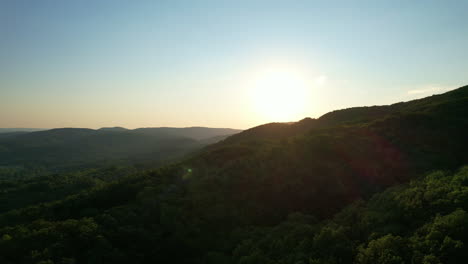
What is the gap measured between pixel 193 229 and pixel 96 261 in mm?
11266

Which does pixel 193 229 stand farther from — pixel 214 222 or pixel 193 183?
pixel 193 183

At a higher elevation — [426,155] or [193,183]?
[426,155]

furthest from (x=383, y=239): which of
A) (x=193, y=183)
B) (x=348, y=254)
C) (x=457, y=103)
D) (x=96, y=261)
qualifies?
(x=457, y=103)

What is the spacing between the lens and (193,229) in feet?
104

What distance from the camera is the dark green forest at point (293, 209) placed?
20641mm

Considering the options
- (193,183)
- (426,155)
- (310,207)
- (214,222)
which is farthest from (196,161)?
(426,155)

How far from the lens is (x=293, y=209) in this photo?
37500mm

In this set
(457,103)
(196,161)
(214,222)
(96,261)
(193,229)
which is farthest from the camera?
(457,103)

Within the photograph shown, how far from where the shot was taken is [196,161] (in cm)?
5531

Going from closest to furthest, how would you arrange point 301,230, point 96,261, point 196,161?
point 96,261 → point 301,230 → point 196,161

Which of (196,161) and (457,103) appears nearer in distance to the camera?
(196,161)

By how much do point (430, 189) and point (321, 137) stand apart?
1281 inches

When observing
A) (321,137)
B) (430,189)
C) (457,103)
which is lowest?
(430,189)

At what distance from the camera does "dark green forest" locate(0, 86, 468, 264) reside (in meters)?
20.6
